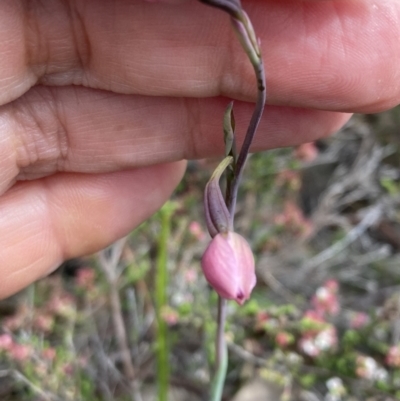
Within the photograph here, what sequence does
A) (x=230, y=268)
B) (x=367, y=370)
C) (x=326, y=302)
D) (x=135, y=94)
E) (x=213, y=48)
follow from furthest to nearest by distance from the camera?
(x=326, y=302) < (x=367, y=370) < (x=135, y=94) < (x=213, y=48) < (x=230, y=268)

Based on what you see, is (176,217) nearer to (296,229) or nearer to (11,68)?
(296,229)

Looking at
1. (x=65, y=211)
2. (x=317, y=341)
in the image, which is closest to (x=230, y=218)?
(x=65, y=211)

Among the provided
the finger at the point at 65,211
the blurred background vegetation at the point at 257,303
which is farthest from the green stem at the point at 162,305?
the finger at the point at 65,211

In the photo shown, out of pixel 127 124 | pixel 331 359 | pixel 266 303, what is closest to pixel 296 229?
pixel 266 303

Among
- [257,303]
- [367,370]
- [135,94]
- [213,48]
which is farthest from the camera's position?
[257,303]

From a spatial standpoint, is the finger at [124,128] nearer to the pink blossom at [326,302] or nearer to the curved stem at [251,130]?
the curved stem at [251,130]

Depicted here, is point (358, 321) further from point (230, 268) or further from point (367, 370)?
point (230, 268)
